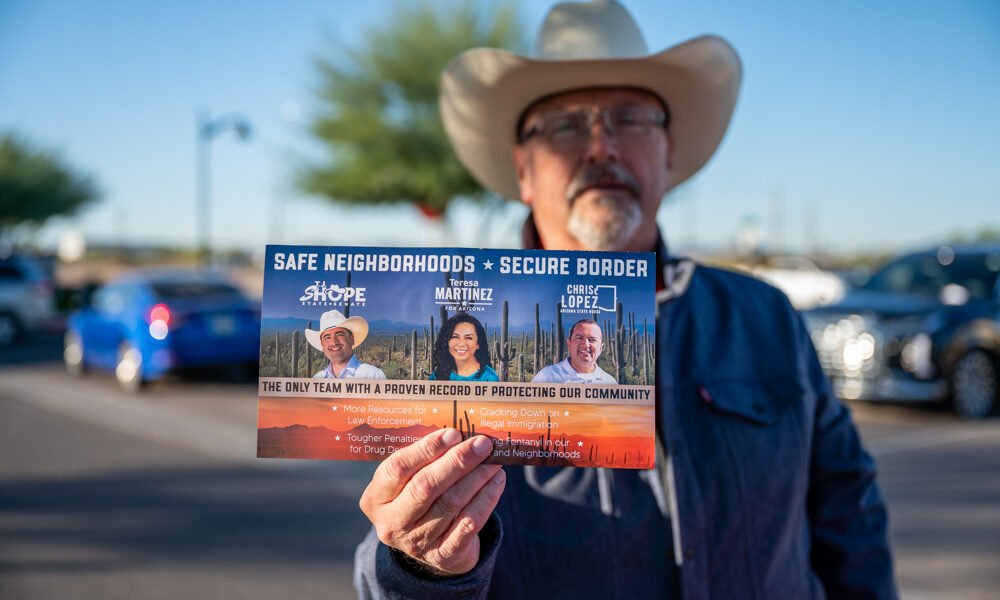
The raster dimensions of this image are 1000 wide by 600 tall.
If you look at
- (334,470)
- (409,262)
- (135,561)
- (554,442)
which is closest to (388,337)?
(409,262)

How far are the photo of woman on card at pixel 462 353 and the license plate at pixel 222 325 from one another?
929cm

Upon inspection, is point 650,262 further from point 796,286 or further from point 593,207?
point 796,286

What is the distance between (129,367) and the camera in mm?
10320

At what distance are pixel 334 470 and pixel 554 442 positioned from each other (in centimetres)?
544

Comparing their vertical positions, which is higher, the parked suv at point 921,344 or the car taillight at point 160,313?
the car taillight at point 160,313

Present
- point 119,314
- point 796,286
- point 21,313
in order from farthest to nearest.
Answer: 1. point 796,286
2. point 21,313
3. point 119,314

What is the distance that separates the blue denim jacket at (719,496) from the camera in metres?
1.76

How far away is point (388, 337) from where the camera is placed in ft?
4.55

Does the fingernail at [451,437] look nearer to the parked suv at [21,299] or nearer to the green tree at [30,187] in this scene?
the parked suv at [21,299]

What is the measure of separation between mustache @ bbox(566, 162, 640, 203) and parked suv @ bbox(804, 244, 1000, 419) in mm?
7392

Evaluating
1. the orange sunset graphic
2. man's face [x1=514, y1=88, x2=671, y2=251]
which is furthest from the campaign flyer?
man's face [x1=514, y1=88, x2=671, y2=251]

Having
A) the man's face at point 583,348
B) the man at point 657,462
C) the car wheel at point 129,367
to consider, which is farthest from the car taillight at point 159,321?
the man's face at point 583,348

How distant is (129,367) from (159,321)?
993 millimetres

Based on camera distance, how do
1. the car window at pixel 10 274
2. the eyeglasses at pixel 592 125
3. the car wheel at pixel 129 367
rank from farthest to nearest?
the car window at pixel 10 274, the car wheel at pixel 129 367, the eyeglasses at pixel 592 125
